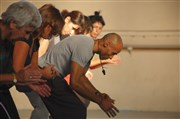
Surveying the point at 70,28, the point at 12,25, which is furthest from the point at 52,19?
the point at 70,28

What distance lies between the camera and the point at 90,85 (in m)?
2.26

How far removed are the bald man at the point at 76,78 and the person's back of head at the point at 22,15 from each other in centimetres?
47

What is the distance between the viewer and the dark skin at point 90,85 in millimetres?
2203

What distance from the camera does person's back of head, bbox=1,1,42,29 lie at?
177 centimetres

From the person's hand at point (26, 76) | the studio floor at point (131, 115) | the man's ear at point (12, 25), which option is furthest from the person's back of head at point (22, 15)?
the studio floor at point (131, 115)

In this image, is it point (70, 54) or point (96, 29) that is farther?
point (96, 29)

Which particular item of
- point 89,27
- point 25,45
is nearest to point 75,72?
point 25,45

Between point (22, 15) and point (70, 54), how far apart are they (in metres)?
0.59

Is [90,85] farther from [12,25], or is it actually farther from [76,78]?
[12,25]

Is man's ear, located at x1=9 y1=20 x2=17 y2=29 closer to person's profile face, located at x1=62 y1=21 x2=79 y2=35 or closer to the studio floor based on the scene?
person's profile face, located at x1=62 y1=21 x2=79 y2=35

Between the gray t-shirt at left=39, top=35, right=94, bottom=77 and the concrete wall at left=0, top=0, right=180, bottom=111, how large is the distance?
261 cm

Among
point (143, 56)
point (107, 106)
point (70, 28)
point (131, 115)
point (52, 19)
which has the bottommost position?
point (131, 115)

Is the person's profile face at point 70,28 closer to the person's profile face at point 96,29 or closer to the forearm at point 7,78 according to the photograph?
the person's profile face at point 96,29

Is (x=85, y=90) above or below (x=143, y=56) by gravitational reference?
above
